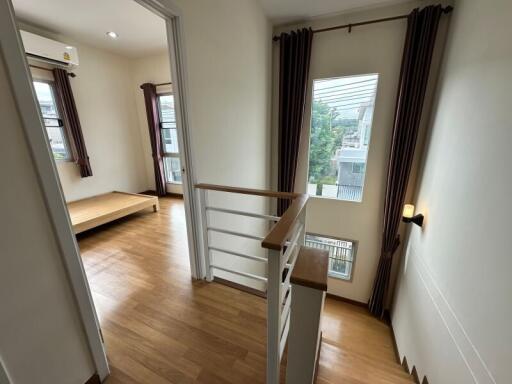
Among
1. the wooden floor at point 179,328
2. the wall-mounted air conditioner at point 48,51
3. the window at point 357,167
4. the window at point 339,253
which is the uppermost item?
the wall-mounted air conditioner at point 48,51

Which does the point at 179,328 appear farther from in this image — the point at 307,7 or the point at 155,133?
the point at 155,133

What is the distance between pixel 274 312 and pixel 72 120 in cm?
434

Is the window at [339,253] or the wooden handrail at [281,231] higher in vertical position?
the wooden handrail at [281,231]

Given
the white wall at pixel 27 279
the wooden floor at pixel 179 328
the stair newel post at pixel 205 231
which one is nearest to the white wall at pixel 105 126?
the wooden floor at pixel 179 328

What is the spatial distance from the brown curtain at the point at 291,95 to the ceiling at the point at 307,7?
0.61 ft

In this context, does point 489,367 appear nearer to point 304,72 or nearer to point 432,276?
point 432,276

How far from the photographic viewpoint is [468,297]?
1316 millimetres

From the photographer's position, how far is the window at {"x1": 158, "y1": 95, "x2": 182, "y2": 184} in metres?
4.48

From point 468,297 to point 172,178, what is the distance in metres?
5.00

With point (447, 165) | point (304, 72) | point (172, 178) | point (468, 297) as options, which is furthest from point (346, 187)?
point (172, 178)

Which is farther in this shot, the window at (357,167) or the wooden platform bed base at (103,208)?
the window at (357,167)

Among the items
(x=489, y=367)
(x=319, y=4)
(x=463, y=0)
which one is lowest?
(x=489, y=367)

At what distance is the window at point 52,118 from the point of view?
3305 mm

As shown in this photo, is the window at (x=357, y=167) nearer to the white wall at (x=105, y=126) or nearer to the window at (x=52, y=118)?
the white wall at (x=105, y=126)
